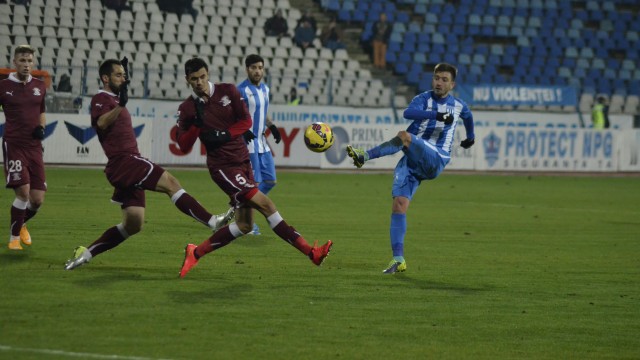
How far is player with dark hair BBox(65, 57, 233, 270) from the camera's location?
408 inches

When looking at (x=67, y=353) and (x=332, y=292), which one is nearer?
(x=67, y=353)

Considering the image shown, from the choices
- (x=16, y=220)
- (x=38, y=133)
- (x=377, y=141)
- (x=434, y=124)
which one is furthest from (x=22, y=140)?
(x=377, y=141)

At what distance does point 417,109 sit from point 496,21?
102 feet

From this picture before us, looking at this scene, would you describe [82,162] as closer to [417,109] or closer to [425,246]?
[425,246]

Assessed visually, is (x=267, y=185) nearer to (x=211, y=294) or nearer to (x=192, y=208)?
(x=192, y=208)

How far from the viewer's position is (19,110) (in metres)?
12.3

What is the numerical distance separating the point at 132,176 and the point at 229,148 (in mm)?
976

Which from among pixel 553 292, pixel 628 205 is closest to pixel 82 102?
pixel 628 205

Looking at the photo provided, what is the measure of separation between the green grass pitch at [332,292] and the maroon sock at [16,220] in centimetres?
26

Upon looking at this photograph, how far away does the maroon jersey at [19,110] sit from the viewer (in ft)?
40.3

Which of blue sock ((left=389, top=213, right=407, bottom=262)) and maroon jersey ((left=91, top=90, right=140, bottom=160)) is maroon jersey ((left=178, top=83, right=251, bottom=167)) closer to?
maroon jersey ((left=91, top=90, right=140, bottom=160))

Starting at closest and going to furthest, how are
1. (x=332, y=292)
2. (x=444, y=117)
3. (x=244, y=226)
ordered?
1. (x=332, y=292)
2. (x=244, y=226)
3. (x=444, y=117)

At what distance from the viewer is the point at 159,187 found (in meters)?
10.4

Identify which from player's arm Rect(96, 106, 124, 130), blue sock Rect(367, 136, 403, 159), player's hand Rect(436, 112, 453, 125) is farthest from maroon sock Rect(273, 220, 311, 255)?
player's hand Rect(436, 112, 453, 125)
